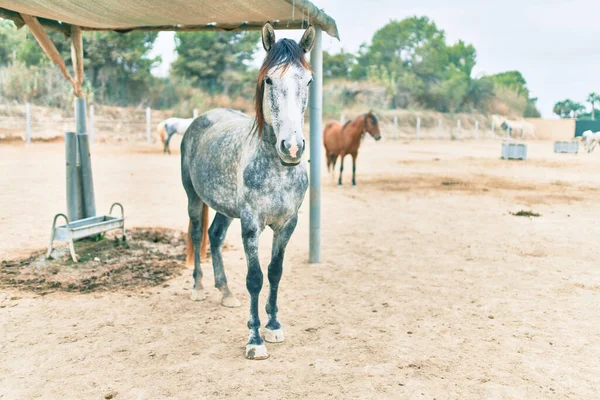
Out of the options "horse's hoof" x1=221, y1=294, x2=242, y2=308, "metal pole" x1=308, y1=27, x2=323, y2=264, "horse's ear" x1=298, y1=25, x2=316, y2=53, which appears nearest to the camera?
"horse's ear" x1=298, y1=25, x2=316, y2=53

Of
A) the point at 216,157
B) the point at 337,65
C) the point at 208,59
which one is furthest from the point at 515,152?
the point at 337,65

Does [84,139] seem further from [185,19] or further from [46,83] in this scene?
[46,83]

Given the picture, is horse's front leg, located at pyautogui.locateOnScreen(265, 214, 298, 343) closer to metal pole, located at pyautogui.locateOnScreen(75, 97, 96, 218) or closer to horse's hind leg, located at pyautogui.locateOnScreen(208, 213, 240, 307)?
horse's hind leg, located at pyautogui.locateOnScreen(208, 213, 240, 307)

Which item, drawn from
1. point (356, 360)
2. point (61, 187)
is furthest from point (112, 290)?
point (61, 187)

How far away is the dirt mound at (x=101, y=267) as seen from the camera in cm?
467

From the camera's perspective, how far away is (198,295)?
445 cm

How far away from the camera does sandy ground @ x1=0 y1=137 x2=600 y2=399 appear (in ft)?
9.70

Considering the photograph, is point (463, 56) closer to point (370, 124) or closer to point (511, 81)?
point (511, 81)

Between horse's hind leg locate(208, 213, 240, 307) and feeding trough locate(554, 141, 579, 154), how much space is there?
23.0m

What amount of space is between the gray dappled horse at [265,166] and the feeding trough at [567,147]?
2306 centimetres

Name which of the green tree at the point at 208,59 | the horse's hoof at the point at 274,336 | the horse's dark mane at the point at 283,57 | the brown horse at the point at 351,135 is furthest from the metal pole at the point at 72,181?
the green tree at the point at 208,59

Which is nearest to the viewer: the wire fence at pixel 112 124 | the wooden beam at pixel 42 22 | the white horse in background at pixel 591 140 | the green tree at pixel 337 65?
the wooden beam at pixel 42 22

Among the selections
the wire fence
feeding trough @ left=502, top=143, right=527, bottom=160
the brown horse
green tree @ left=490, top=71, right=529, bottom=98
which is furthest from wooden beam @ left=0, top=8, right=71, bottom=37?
green tree @ left=490, top=71, right=529, bottom=98

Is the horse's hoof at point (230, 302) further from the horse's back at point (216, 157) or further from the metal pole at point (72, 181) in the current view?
the metal pole at point (72, 181)
